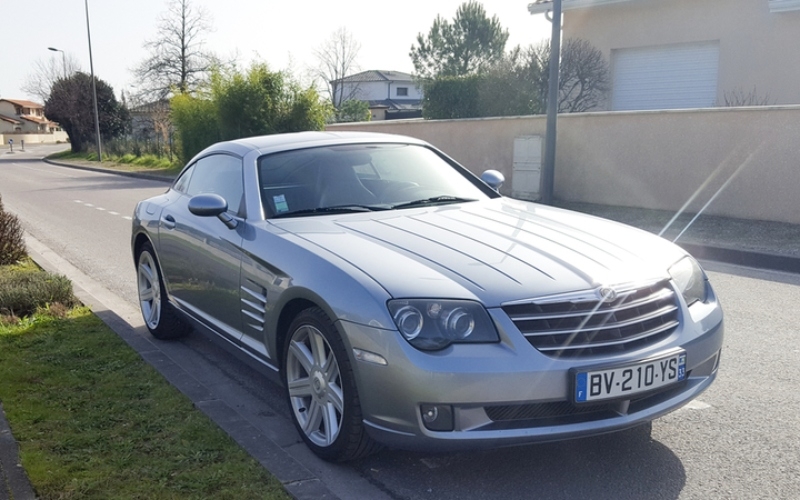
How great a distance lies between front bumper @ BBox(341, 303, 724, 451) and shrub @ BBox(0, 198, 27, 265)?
6544 millimetres

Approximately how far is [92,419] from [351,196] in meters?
Answer: 1.88

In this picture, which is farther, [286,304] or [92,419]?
[92,419]

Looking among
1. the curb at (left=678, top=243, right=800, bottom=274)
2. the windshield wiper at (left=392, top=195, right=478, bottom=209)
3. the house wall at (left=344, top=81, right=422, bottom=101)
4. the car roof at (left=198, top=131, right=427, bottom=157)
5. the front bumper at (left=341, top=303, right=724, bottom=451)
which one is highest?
the house wall at (left=344, top=81, right=422, bottom=101)

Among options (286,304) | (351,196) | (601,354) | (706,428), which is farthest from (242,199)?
(706,428)

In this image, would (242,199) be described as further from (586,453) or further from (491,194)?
(586,453)

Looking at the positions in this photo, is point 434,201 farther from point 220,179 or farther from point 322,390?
point 322,390

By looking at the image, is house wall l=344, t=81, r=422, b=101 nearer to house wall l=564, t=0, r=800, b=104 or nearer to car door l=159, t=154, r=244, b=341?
house wall l=564, t=0, r=800, b=104

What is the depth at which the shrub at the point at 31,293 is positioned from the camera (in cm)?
639

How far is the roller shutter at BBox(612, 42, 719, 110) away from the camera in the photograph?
60.0 feet

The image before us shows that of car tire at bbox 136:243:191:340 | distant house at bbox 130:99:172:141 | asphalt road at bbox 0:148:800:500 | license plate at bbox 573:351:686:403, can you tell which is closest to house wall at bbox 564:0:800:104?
asphalt road at bbox 0:148:800:500

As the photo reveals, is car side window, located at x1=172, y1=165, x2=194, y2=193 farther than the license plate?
Yes

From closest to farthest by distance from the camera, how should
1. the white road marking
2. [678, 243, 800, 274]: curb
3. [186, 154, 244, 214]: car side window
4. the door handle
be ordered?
1. [186, 154, 244, 214]: car side window
2. the door handle
3. [678, 243, 800, 274]: curb
4. the white road marking

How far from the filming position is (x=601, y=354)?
3178mm

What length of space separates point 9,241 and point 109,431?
545cm
